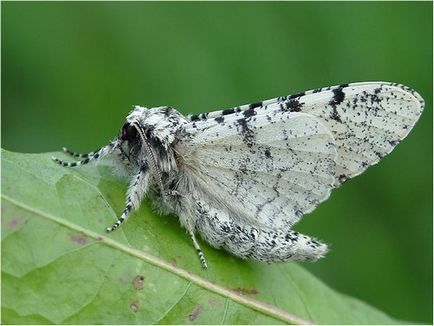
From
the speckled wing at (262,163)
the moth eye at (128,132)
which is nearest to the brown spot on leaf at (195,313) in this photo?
the speckled wing at (262,163)

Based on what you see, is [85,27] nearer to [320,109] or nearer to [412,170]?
[320,109]

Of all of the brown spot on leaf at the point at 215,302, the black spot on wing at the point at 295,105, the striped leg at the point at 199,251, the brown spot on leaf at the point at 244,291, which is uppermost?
the black spot on wing at the point at 295,105

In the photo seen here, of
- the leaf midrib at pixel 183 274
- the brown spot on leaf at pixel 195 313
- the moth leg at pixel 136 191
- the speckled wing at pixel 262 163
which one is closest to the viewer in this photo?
the leaf midrib at pixel 183 274

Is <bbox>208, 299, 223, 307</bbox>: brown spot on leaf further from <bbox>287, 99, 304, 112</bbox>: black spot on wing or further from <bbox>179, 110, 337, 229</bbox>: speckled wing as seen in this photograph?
<bbox>287, 99, 304, 112</bbox>: black spot on wing

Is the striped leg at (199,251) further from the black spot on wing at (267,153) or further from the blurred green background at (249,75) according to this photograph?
the blurred green background at (249,75)

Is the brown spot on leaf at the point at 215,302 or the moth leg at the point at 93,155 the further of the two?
the moth leg at the point at 93,155

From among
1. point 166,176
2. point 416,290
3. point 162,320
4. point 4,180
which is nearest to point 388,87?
point 166,176

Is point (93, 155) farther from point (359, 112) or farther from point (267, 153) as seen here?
point (359, 112)
